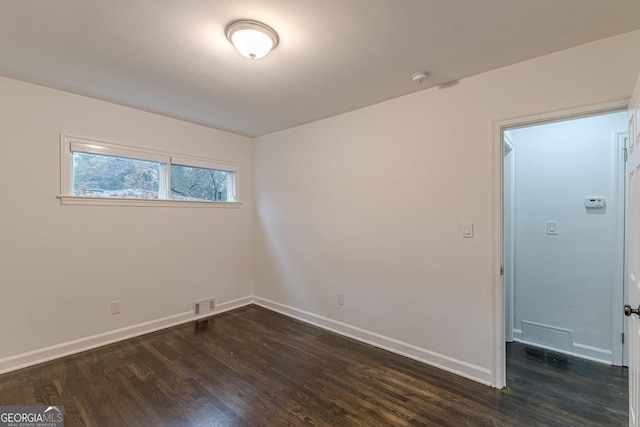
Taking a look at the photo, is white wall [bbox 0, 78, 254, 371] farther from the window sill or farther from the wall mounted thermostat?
the wall mounted thermostat

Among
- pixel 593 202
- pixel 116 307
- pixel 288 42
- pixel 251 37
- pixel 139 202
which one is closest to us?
pixel 251 37

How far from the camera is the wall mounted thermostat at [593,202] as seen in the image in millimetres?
2555

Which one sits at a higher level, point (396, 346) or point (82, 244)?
point (82, 244)

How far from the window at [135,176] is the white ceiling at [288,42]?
0.57 m

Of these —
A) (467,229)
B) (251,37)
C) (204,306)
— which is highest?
(251,37)

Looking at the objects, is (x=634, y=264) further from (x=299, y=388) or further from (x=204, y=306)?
(x=204, y=306)

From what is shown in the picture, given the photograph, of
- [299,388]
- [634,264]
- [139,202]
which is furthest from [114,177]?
[634,264]

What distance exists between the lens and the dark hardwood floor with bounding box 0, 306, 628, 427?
1865 mm

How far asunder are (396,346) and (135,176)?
130 inches

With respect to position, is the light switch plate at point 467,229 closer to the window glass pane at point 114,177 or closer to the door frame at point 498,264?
the door frame at point 498,264

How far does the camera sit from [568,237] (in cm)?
271

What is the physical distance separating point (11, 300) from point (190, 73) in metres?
2.44

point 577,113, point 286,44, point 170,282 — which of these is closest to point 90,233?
point 170,282

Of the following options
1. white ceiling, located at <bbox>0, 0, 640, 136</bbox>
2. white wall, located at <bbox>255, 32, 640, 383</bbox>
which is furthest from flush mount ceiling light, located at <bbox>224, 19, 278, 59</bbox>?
white wall, located at <bbox>255, 32, 640, 383</bbox>
